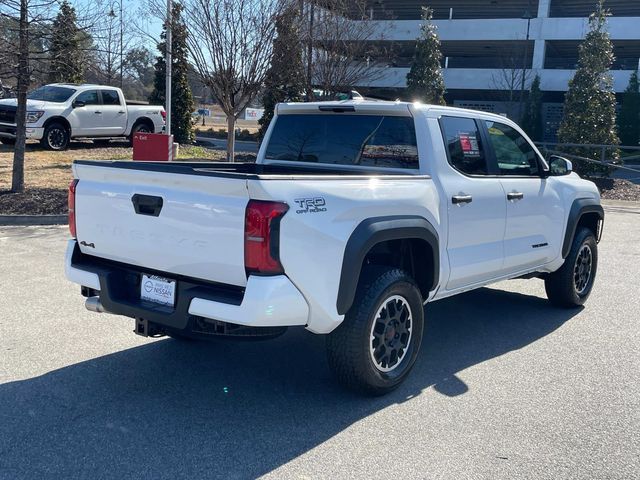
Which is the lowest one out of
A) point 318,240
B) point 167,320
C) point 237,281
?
point 167,320

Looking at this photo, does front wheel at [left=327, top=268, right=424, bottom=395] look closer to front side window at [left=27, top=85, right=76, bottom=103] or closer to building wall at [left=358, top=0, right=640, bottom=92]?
front side window at [left=27, top=85, right=76, bottom=103]

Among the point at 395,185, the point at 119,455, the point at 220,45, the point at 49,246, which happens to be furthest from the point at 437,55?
the point at 119,455

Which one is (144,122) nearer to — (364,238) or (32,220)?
(32,220)

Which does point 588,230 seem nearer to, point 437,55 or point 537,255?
point 537,255

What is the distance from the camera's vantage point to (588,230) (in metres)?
7.02

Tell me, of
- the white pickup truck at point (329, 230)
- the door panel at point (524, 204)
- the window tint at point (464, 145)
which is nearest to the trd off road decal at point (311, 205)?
the white pickup truck at point (329, 230)

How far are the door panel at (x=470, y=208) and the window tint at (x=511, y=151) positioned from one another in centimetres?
27

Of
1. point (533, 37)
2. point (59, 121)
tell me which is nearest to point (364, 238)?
point (59, 121)

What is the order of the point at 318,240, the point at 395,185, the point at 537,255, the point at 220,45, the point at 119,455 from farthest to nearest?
the point at 220,45, the point at 537,255, the point at 395,185, the point at 318,240, the point at 119,455

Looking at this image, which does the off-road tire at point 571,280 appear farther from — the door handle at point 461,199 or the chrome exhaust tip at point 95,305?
the chrome exhaust tip at point 95,305

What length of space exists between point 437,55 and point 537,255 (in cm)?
2048

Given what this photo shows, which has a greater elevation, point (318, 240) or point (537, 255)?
point (318, 240)

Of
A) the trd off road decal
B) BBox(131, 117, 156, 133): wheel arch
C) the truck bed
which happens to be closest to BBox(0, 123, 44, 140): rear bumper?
BBox(131, 117, 156, 133): wheel arch

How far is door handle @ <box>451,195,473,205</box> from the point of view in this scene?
5000mm
